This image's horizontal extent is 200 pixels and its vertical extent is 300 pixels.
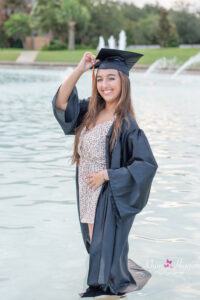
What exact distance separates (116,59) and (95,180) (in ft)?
2.43

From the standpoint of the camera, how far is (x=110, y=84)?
2955mm

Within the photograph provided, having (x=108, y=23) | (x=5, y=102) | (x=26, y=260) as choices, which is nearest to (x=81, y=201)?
(x=26, y=260)

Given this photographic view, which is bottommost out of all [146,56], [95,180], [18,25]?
[146,56]

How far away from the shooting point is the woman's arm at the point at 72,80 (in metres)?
3.01

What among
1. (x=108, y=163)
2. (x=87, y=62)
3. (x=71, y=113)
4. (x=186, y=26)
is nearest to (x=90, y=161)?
(x=108, y=163)

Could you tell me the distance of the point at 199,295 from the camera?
3.25m

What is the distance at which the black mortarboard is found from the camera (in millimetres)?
2965

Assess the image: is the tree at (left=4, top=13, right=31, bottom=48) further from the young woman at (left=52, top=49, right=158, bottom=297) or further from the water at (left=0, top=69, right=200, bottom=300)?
the young woman at (left=52, top=49, right=158, bottom=297)

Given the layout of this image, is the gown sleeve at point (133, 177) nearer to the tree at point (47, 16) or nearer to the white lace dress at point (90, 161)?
the white lace dress at point (90, 161)

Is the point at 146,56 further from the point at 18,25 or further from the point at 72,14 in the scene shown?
the point at 18,25

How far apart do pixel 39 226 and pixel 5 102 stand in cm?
1133

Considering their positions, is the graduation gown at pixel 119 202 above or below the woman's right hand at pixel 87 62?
below

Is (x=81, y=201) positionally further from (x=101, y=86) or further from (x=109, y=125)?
(x=101, y=86)

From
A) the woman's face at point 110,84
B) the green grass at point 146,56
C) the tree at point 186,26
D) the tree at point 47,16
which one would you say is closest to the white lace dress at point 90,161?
the woman's face at point 110,84
